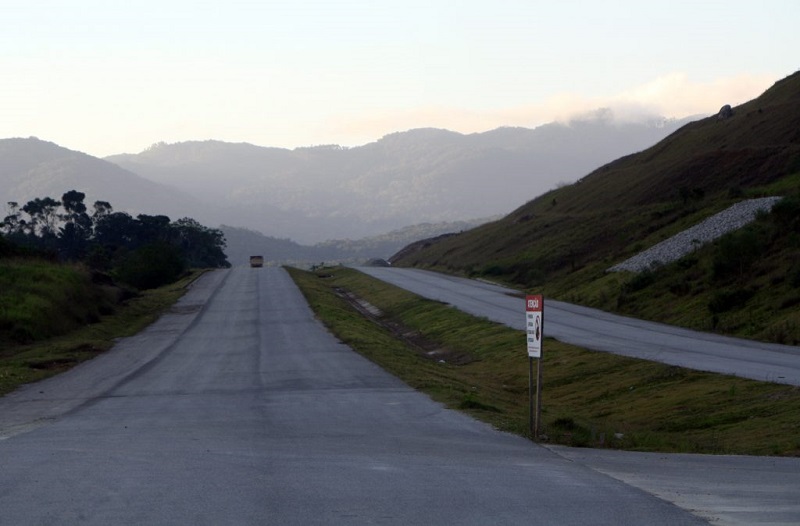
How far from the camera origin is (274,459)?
43.0 feet

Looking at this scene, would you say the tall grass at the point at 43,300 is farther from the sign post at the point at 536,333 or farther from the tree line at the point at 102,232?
the tree line at the point at 102,232

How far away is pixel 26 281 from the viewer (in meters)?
41.0

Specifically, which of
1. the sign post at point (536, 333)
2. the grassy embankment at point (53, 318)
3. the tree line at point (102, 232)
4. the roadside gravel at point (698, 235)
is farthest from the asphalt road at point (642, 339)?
the tree line at point (102, 232)

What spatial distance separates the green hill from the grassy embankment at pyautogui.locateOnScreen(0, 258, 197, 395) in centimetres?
2367

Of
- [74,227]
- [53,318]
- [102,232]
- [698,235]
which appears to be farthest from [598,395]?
[102,232]

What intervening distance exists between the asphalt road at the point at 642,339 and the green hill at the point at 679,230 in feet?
5.87

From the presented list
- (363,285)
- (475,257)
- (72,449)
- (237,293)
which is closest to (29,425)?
(72,449)

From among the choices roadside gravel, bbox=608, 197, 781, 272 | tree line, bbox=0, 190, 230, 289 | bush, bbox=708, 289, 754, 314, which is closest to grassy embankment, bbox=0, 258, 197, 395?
bush, bbox=708, 289, 754, 314

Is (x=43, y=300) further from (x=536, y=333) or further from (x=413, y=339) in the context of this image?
(x=536, y=333)

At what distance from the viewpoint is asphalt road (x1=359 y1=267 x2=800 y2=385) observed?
87.8 feet

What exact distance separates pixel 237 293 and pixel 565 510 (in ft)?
190

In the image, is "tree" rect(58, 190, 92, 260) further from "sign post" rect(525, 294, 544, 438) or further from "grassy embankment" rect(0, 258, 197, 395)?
"sign post" rect(525, 294, 544, 438)

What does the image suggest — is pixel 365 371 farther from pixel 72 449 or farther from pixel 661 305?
pixel 661 305

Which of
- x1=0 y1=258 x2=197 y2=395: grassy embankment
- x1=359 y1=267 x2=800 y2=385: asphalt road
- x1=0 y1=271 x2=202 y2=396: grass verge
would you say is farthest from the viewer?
x1=0 y1=258 x2=197 y2=395: grassy embankment
